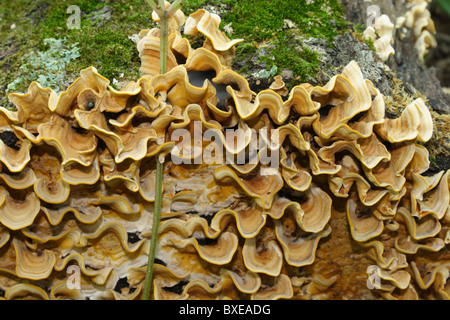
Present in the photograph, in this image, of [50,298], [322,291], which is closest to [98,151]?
[50,298]

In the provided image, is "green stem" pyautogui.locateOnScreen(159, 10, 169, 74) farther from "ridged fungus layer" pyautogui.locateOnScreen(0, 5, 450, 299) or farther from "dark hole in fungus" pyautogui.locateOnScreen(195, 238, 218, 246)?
"dark hole in fungus" pyautogui.locateOnScreen(195, 238, 218, 246)

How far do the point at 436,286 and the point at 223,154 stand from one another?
1.84m

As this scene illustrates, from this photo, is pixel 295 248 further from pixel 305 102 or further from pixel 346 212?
pixel 305 102

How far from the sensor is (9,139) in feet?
8.09

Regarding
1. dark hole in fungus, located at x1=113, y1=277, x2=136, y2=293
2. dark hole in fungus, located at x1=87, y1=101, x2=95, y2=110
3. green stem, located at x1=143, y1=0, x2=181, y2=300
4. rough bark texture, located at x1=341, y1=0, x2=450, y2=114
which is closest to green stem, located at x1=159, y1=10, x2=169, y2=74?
green stem, located at x1=143, y1=0, x2=181, y2=300

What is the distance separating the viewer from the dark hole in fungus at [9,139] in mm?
2449

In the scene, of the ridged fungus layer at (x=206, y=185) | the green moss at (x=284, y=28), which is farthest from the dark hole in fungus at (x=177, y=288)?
the green moss at (x=284, y=28)

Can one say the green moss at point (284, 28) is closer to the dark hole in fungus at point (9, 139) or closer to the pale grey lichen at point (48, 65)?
the pale grey lichen at point (48, 65)

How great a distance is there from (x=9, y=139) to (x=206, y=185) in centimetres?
128

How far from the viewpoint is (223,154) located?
2.50 metres

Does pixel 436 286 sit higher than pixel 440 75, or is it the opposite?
pixel 440 75

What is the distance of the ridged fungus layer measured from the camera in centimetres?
232

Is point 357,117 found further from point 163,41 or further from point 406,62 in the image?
point 406,62

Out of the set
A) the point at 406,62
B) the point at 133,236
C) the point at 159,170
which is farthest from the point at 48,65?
the point at 406,62
